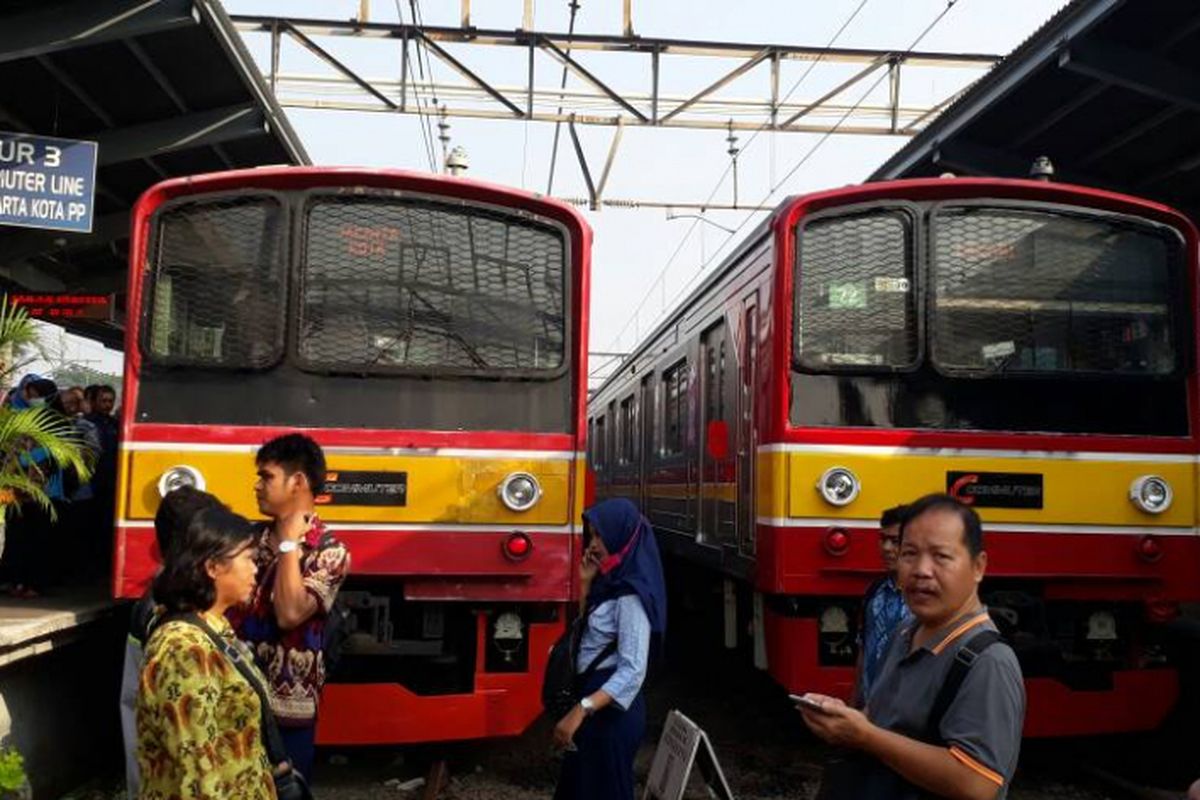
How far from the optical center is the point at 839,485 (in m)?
6.20

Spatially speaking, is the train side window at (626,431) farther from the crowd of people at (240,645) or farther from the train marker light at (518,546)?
the crowd of people at (240,645)

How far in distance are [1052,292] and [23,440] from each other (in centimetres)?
562

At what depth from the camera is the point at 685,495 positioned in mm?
9555

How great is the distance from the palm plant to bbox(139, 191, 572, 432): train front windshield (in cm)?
94

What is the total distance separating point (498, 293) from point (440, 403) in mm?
650

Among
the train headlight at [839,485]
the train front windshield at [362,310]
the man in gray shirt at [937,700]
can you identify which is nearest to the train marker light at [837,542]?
the train headlight at [839,485]

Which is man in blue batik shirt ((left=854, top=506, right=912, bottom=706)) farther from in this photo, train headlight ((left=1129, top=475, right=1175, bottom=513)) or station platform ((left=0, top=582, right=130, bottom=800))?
station platform ((left=0, top=582, right=130, bottom=800))

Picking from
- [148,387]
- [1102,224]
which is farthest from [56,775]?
[1102,224]

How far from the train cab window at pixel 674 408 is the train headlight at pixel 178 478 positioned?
4748mm

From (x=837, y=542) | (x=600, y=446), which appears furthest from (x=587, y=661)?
(x=600, y=446)

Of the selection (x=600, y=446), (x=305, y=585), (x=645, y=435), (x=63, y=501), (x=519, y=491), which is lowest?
(x=305, y=585)

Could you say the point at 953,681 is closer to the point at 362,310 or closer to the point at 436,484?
the point at 436,484

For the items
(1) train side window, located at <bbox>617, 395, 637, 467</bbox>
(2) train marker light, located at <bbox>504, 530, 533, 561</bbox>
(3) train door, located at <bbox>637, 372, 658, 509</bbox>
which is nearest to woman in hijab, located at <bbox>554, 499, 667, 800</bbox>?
(2) train marker light, located at <bbox>504, 530, 533, 561</bbox>

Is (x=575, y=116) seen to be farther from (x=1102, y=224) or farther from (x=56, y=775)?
(x=56, y=775)
